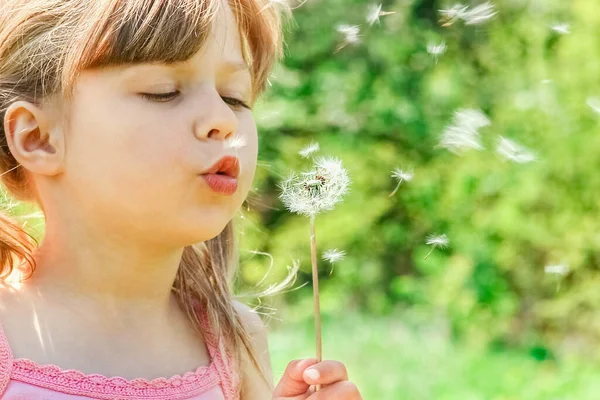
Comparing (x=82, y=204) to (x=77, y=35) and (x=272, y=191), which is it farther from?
(x=272, y=191)

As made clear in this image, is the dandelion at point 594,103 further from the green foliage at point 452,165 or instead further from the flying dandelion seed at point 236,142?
the flying dandelion seed at point 236,142

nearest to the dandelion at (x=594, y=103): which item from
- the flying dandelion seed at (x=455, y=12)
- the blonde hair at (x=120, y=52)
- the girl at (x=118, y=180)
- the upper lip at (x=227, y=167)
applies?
the flying dandelion seed at (x=455, y=12)

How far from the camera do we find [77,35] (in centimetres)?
142

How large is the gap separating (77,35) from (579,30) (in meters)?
2.97

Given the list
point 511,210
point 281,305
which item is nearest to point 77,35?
point 511,210

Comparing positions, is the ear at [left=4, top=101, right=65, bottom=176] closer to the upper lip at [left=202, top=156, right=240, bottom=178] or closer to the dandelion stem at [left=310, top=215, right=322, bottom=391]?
the upper lip at [left=202, top=156, right=240, bottom=178]

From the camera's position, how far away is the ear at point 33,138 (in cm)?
146

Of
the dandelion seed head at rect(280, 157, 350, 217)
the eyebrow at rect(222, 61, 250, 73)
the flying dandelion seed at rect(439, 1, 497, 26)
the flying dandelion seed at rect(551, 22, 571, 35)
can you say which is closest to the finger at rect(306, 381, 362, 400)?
the dandelion seed head at rect(280, 157, 350, 217)

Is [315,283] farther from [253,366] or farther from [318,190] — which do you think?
[253,366]

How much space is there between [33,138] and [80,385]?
39 centimetres

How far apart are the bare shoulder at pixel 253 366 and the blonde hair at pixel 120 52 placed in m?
0.01

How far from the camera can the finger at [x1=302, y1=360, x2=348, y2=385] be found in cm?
136

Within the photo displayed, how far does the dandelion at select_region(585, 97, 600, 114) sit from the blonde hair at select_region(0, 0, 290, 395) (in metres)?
2.36

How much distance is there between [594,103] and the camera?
12.7 feet
